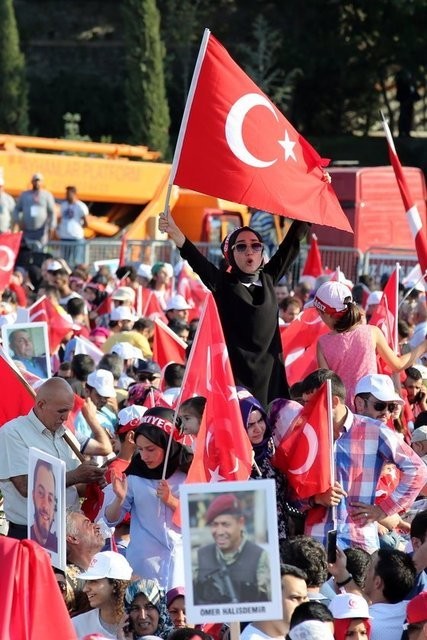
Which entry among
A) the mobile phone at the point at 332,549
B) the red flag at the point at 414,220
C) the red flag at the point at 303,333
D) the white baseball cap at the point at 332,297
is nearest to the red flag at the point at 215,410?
the mobile phone at the point at 332,549

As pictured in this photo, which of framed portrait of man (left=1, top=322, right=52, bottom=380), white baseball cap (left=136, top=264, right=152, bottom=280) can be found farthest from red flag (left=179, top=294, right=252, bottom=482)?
white baseball cap (left=136, top=264, right=152, bottom=280)

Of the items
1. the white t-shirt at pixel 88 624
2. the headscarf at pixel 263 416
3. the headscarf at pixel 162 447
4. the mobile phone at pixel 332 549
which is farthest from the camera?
the headscarf at pixel 162 447

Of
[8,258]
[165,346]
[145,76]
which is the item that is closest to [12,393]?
[165,346]

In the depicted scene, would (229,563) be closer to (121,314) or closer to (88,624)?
(88,624)

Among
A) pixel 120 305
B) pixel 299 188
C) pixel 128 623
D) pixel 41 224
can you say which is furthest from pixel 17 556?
pixel 41 224

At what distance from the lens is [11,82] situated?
36.3 metres

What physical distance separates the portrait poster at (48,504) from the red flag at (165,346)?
6.03m

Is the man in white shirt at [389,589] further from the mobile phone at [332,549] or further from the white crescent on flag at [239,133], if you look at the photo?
the white crescent on flag at [239,133]

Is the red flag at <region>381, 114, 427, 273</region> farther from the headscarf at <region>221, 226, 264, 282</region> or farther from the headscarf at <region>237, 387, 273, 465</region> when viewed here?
the headscarf at <region>237, 387, 273, 465</region>

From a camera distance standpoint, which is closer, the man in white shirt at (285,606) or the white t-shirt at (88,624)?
the man in white shirt at (285,606)

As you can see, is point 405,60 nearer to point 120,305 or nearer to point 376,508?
point 120,305

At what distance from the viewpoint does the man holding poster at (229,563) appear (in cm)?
527

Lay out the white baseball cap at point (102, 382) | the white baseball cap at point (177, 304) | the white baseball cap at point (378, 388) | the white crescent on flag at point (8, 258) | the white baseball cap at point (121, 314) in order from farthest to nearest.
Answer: the white crescent on flag at point (8, 258) < the white baseball cap at point (177, 304) < the white baseball cap at point (121, 314) < the white baseball cap at point (102, 382) < the white baseball cap at point (378, 388)

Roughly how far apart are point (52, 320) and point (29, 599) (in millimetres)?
8374
